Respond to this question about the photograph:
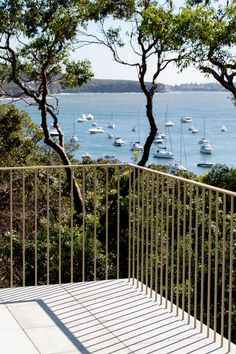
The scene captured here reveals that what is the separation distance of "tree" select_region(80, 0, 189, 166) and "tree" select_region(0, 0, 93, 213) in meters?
0.61

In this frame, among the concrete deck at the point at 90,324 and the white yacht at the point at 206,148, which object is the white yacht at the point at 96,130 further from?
the concrete deck at the point at 90,324

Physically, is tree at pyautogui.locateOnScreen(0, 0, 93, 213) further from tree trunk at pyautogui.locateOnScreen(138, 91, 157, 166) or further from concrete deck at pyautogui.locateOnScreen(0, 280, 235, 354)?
concrete deck at pyautogui.locateOnScreen(0, 280, 235, 354)

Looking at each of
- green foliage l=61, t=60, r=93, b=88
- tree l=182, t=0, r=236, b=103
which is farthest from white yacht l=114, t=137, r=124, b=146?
tree l=182, t=0, r=236, b=103

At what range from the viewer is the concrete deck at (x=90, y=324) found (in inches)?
156

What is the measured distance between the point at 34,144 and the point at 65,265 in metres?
8.87

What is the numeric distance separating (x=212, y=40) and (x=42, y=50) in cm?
391

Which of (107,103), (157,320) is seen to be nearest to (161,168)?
(157,320)

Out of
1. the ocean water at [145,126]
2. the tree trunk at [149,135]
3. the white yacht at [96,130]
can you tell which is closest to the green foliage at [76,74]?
the tree trunk at [149,135]

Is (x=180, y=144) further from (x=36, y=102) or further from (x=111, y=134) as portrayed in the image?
(x=36, y=102)

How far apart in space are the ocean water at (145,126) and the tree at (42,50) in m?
22.5

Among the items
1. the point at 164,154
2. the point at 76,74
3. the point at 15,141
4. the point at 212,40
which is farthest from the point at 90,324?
the point at 164,154

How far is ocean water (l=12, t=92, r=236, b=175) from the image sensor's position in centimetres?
4772

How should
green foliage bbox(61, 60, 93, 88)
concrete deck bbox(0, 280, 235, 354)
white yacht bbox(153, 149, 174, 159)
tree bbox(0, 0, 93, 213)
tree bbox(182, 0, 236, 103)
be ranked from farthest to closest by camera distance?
white yacht bbox(153, 149, 174, 159)
green foliage bbox(61, 60, 93, 88)
tree bbox(0, 0, 93, 213)
tree bbox(182, 0, 236, 103)
concrete deck bbox(0, 280, 235, 354)

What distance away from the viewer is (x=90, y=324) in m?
4.37
